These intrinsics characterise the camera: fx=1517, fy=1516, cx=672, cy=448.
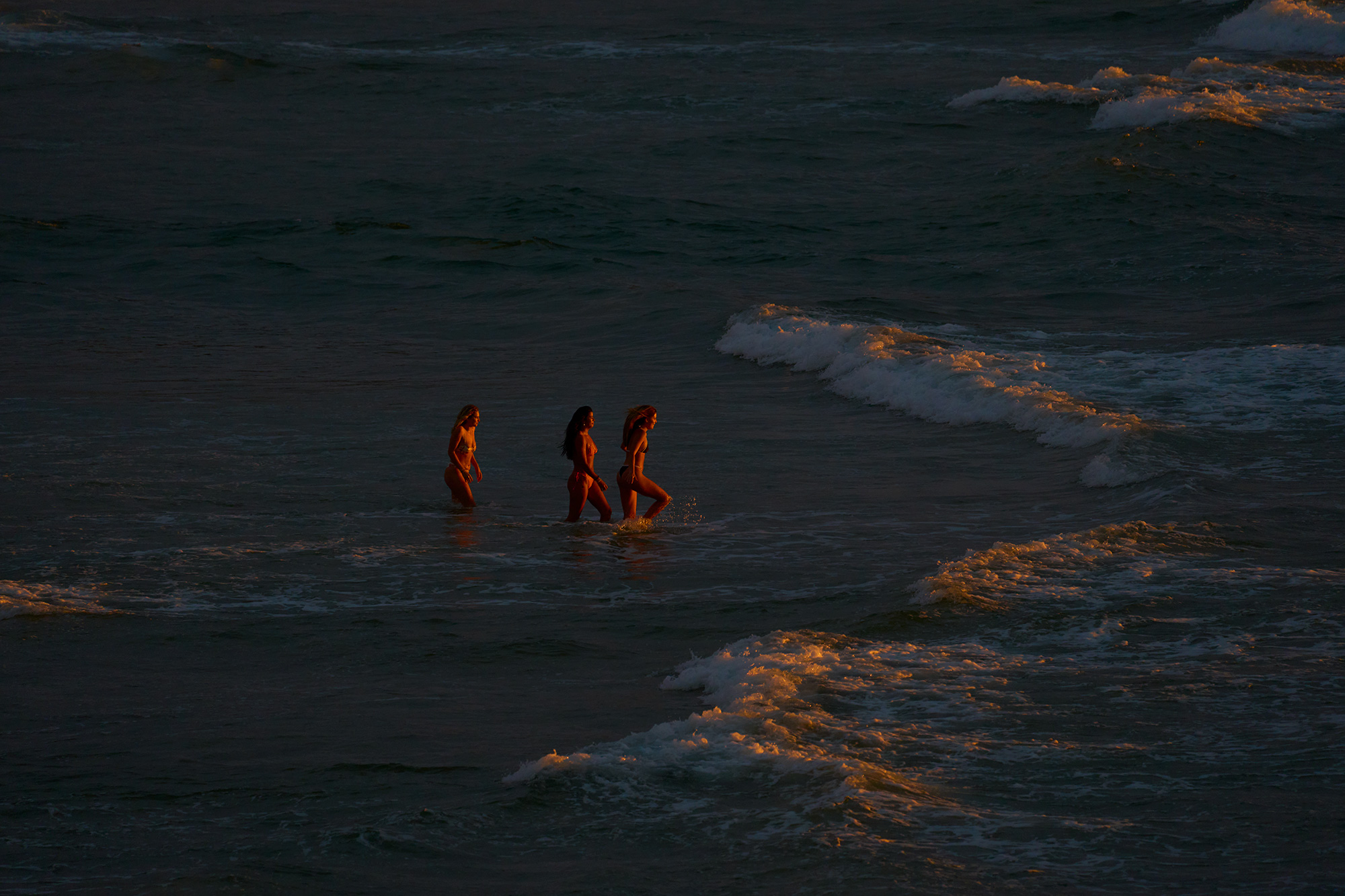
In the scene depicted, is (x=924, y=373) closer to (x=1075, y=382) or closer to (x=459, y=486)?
(x=1075, y=382)

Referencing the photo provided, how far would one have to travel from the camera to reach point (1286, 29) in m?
42.9

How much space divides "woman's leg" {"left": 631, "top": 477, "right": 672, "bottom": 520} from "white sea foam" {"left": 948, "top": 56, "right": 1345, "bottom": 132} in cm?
2474

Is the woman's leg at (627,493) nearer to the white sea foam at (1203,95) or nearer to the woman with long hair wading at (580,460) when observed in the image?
the woman with long hair wading at (580,460)

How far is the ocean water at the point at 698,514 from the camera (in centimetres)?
627

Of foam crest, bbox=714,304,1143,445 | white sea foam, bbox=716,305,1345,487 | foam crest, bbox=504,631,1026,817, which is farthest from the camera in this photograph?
foam crest, bbox=714,304,1143,445

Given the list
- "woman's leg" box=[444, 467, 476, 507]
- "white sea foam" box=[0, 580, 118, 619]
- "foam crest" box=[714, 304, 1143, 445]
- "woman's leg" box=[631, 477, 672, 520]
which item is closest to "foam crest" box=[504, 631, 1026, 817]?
"woman's leg" box=[631, 477, 672, 520]

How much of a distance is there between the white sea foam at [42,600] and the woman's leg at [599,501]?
12.8ft

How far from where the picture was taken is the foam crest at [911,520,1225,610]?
30.3 ft

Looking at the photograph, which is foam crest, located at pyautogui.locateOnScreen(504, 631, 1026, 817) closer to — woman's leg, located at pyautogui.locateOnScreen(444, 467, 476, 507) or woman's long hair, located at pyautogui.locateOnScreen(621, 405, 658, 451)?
woman's long hair, located at pyautogui.locateOnScreen(621, 405, 658, 451)

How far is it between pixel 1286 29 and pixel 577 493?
124ft

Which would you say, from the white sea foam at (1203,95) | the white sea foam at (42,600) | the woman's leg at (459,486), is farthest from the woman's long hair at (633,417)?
the white sea foam at (1203,95)

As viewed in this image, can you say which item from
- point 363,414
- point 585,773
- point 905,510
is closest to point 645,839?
point 585,773

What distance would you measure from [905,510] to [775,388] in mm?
6185

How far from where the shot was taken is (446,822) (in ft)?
20.6
